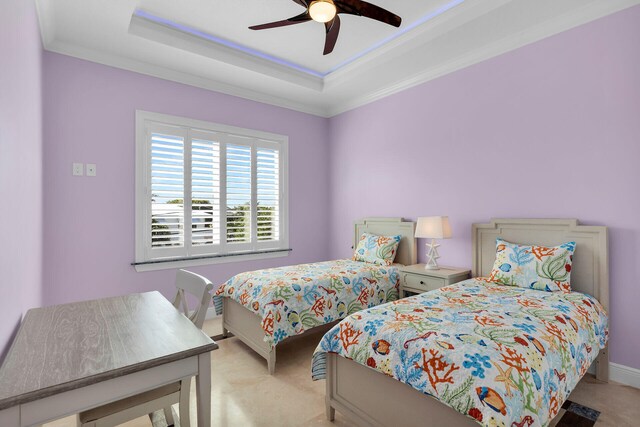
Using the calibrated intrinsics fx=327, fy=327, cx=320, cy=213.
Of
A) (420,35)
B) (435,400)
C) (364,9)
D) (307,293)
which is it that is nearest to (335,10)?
(364,9)

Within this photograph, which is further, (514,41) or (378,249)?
(378,249)

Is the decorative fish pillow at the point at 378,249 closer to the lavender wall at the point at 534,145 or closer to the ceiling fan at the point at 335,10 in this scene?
the lavender wall at the point at 534,145

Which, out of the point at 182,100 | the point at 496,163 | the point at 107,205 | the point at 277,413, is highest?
the point at 182,100

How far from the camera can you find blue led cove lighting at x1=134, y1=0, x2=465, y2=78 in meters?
2.78

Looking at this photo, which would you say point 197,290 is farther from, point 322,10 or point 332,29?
point 332,29

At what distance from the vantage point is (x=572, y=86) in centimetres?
259

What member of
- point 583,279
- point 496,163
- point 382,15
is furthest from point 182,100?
point 583,279

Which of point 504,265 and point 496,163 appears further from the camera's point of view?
point 496,163

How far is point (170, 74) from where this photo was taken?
348cm

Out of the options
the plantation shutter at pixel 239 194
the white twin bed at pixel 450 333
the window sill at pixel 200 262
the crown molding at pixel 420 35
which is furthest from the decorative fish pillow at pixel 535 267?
the plantation shutter at pixel 239 194

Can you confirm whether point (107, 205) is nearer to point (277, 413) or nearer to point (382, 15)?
point (277, 413)

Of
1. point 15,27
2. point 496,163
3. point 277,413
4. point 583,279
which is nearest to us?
point 15,27

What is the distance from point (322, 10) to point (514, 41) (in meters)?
1.92

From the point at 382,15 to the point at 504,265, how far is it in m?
2.09
